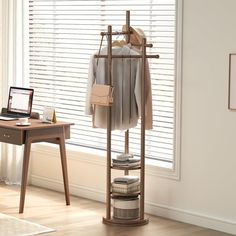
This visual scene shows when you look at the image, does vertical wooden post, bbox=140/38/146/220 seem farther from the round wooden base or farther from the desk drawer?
the desk drawer

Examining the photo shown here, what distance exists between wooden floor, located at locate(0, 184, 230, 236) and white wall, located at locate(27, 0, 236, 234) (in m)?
0.16

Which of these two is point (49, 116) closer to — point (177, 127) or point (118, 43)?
point (118, 43)

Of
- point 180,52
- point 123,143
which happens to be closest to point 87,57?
point 123,143

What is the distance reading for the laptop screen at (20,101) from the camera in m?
6.37

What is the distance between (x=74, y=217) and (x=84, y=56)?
1.61 m

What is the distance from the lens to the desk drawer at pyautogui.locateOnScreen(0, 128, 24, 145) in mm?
5809

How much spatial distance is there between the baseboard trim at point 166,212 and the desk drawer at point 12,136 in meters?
0.93

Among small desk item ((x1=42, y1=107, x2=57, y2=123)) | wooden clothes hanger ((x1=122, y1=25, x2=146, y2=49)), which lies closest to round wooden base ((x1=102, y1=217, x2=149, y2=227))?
small desk item ((x1=42, y1=107, x2=57, y2=123))

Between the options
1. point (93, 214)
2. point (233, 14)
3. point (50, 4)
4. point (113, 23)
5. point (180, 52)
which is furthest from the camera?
point (50, 4)

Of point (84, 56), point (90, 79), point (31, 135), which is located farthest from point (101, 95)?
point (84, 56)

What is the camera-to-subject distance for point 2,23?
7.03 metres

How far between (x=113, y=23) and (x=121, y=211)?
172 cm

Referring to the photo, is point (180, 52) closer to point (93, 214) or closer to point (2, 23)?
point (93, 214)

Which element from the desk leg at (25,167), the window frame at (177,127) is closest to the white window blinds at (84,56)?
the window frame at (177,127)
